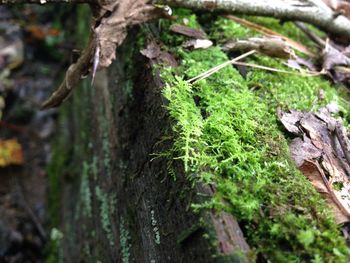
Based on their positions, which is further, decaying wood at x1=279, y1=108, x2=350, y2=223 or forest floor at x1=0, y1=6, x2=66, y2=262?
forest floor at x1=0, y1=6, x2=66, y2=262

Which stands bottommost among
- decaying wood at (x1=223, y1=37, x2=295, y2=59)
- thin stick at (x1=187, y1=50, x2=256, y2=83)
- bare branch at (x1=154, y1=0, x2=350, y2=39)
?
thin stick at (x1=187, y1=50, x2=256, y2=83)

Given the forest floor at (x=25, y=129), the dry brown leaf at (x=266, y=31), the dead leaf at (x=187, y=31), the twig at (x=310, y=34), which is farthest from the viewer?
the forest floor at (x=25, y=129)

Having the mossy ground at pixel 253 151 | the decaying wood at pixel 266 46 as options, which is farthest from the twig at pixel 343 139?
the decaying wood at pixel 266 46

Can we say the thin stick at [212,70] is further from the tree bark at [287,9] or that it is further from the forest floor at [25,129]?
the forest floor at [25,129]

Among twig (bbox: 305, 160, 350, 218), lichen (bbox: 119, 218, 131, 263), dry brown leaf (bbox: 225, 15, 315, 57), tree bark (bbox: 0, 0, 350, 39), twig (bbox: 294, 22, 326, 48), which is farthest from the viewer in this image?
twig (bbox: 294, 22, 326, 48)

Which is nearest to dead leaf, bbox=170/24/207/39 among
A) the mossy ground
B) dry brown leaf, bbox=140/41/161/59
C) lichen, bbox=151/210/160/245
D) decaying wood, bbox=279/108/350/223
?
the mossy ground

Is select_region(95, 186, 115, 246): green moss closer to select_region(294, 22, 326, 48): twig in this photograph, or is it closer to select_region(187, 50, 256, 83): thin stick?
select_region(187, 50, 256, 83): thin stick
